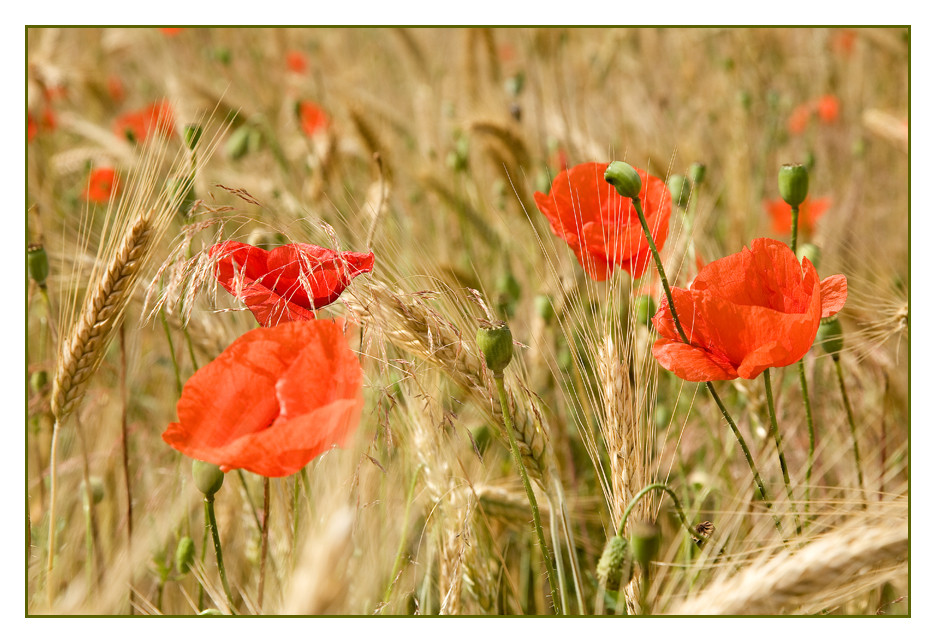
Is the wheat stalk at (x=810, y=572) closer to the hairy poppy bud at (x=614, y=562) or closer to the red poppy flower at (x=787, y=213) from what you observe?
the hairy poppy bud at (x=614, y=562)

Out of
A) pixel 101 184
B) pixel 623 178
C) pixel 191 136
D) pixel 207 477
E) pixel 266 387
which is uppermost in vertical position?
pixel 101 184

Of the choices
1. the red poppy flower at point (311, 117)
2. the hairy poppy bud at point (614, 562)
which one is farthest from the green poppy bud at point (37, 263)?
the red poppy flower at point (311, 117)

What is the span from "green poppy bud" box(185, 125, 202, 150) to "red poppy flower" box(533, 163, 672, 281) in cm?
47

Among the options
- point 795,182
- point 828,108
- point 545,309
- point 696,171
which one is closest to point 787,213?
point 828,108

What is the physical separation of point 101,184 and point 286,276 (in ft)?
4.13

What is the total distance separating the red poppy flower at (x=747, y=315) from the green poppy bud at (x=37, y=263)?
2.82ft

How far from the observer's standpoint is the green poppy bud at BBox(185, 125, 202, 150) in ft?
3.59

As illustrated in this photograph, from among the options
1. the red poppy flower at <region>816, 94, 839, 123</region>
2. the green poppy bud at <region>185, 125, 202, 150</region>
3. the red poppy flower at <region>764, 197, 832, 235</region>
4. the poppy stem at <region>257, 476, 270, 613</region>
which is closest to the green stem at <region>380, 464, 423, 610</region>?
the poppy stem at <region>257, 476, 270, 613</region>

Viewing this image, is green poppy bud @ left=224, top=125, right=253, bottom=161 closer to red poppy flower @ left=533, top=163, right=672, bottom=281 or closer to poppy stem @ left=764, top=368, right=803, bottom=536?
red poppy flower @ left=533, top=163, right=672, bottom=281

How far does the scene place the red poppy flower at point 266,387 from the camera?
2.59 ft

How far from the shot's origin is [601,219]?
988 millimetres

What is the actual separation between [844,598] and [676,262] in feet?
1.83

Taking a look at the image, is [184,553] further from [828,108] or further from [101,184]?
[828,108]
